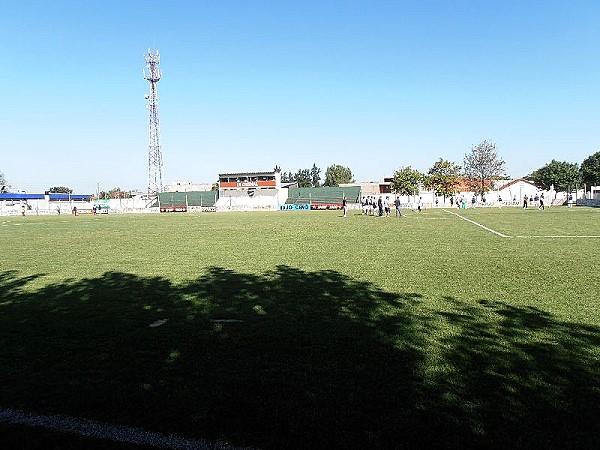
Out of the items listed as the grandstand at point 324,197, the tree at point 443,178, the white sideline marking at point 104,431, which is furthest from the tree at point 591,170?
the white sideline marking at point 104,431

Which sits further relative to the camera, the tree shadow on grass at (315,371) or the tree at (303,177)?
the tree at (303,177)

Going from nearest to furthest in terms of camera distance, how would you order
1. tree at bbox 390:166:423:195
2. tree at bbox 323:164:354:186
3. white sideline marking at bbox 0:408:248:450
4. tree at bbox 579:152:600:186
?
1. white sideline marking at bbox 0:408:248:450
2. tree at bbox 390:166:423:195
3. tree at bbox 579:152:600:186
4. tree at bbox 323:164:354:186

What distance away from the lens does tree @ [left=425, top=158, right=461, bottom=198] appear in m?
82.3

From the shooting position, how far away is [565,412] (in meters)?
3.23

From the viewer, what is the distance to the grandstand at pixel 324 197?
69938mm

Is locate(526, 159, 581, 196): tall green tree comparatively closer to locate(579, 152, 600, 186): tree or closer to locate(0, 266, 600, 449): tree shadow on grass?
locate(579, 152, 600, 186): tree

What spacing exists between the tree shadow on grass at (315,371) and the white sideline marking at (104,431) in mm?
78

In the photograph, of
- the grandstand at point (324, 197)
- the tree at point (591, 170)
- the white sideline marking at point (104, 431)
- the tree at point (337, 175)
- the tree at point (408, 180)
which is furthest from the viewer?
the tree at point (337, 175)

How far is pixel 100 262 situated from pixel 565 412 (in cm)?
1135

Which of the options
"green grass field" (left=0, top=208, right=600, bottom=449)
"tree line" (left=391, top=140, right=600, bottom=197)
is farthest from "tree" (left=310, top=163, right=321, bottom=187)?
Result: "green grass field" (left=0, top=208, right=600, bottom=449)

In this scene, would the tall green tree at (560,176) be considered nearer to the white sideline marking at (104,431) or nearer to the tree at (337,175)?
the tree at (337,175)

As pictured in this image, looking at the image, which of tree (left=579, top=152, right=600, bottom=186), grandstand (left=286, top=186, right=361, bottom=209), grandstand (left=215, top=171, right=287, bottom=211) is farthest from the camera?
tree (left=579, top=152, right=600, bottom=186)

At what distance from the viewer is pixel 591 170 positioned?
98.7 meters

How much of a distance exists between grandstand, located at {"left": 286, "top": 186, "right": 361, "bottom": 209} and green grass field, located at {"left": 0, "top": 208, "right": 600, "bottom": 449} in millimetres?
60668
